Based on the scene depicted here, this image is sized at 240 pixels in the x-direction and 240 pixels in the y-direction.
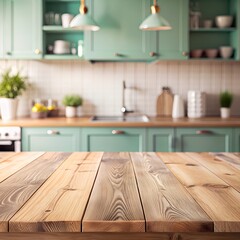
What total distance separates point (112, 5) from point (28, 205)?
312cm

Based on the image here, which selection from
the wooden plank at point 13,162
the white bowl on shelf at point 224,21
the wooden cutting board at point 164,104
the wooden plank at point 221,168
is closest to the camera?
the wooden plank at point 221,168

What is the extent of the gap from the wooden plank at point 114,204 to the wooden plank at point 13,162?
35 cm

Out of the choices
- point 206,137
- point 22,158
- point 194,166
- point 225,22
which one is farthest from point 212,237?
point 225,22

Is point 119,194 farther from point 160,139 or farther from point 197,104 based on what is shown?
point 197,104

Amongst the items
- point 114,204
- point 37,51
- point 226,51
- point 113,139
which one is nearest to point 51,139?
point 113,139

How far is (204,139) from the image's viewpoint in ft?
12.5

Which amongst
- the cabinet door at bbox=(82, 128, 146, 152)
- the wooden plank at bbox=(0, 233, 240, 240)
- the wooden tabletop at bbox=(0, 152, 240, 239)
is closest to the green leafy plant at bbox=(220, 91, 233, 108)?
the cabinet door at bbox=(82, 128, 146, 152)

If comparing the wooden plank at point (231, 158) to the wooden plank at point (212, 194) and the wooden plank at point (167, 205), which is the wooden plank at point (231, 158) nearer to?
the wooden plank at point (212, 194)

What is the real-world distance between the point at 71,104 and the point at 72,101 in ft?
0.10

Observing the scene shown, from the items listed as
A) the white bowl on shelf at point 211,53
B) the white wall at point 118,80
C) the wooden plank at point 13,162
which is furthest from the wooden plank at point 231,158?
the white wall at point 118,80

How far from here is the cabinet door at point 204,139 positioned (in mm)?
3791

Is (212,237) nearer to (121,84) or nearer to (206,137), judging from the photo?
(206,137)

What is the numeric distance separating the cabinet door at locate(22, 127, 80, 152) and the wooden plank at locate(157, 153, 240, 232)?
200cm

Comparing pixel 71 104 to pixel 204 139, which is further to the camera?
pixel 71 104
